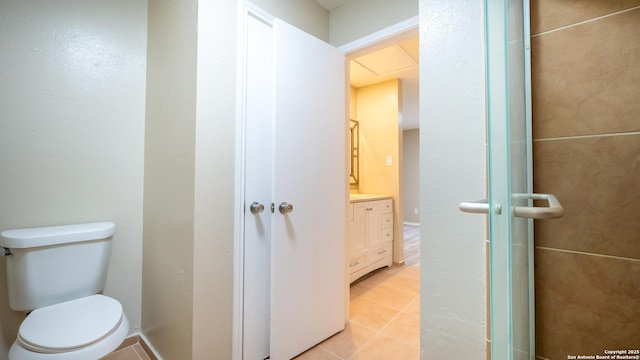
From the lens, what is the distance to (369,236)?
2.78 m

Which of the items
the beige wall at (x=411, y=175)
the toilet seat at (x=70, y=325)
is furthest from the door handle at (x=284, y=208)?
the beige wall at (x=411, y=175)

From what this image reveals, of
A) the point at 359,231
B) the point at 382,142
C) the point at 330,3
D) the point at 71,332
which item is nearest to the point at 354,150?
the point at 382,142

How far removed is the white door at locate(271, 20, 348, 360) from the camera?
1435 millimetres

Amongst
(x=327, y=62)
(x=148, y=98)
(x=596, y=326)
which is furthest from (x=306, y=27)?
(x=596, y=326)

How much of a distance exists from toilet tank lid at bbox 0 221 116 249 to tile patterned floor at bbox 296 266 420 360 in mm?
1346

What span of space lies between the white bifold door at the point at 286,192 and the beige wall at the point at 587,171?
3.61ft

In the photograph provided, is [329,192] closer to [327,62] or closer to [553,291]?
[327,62]

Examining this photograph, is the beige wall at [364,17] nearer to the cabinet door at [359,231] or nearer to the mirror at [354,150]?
the cabinet door at [359,231]

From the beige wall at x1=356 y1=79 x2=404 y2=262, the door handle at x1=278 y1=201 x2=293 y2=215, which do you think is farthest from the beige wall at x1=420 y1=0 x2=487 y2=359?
the beige wall at x1=356 y1=79 x2=404 y2=262

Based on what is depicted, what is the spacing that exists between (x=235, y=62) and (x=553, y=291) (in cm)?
165

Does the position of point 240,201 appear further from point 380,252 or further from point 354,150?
point 354,150

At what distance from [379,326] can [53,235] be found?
79.9 inches

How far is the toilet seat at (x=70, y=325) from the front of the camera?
0.95 m

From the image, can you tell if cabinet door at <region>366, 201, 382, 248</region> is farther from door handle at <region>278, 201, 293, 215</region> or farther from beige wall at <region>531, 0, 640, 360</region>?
beige wall at <region>531, 0, 640, 360</region>
